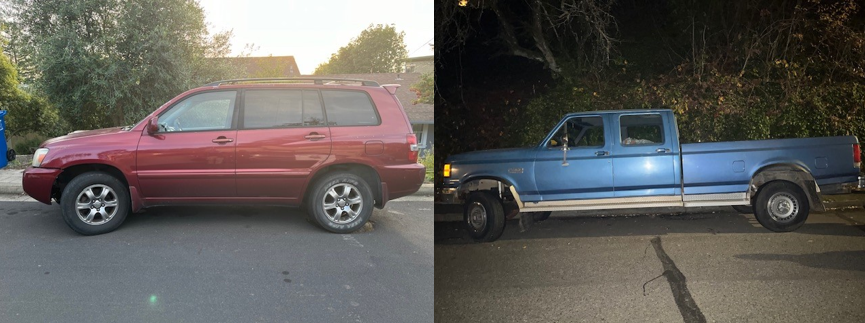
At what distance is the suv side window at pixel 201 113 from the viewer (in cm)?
245

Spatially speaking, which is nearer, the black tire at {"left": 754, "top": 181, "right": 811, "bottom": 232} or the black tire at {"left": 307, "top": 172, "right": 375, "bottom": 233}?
the black tire at {"left": 307, "top": 172, "right": 375, "bottom": 233}

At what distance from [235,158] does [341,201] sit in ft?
1.71

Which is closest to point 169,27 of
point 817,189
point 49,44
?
point 49,44

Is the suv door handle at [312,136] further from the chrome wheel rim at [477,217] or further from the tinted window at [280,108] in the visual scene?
the chrome wheel rim at [477,217]

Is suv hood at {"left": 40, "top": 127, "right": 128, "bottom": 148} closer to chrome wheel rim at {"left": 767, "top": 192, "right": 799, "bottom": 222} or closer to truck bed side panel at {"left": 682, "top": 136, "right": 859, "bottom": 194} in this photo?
truck bed side panel at {"left": 682, "top": 136, "right": 859, "bottom": 194}

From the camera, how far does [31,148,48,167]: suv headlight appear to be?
2436mm

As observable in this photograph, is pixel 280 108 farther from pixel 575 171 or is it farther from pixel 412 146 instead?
pixel 575 171

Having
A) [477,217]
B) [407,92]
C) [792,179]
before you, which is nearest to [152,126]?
[407,92]

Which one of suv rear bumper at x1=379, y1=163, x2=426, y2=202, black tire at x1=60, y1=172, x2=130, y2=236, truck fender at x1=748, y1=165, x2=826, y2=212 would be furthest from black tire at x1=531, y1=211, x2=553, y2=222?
→ black tire at x1=60, y1=172, x2=130, y2=236

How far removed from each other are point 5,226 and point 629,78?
11.4 feet

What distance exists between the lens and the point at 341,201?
8.98ft

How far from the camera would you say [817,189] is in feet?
9.40

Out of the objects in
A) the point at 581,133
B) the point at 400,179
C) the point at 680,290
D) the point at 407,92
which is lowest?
the point at 680,290

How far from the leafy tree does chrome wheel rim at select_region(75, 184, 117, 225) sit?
1.47 meters
